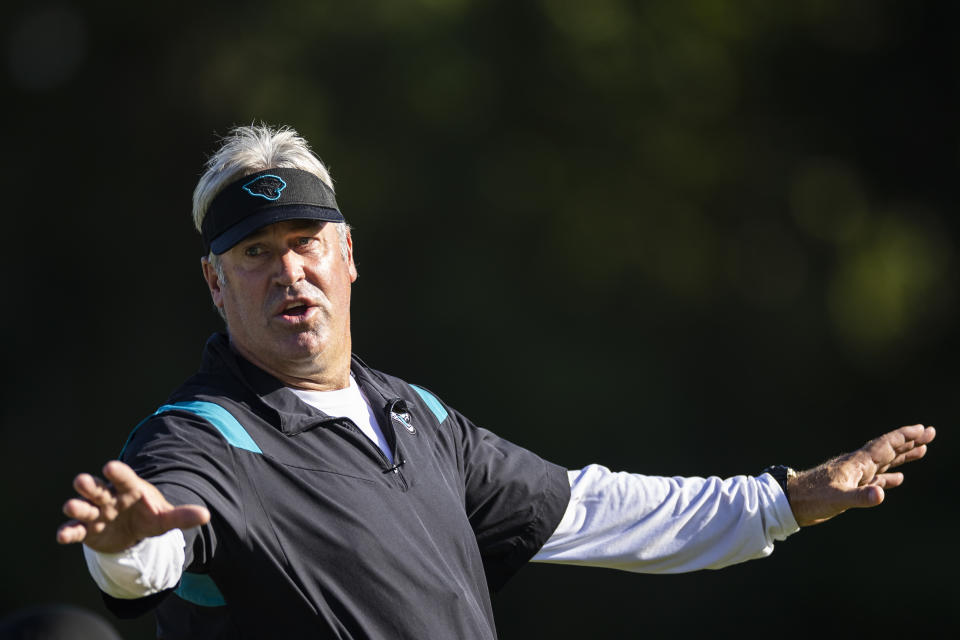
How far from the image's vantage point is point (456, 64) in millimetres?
5738

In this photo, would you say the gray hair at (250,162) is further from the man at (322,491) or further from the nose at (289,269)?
the nose at (289,269)

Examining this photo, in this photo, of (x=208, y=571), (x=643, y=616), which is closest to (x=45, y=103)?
(x=643, y=616)

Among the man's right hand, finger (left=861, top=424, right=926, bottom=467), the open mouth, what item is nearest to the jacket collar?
the open mouth

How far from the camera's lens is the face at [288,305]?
2160mm

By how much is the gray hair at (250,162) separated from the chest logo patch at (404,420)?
0.38 meters

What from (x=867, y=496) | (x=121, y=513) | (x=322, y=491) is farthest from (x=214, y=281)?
(x=867, y=496)

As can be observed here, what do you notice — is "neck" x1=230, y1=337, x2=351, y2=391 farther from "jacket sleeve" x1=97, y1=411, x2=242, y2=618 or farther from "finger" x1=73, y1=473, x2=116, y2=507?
"finger" x1=73, y1=473, x2=116, y2=507

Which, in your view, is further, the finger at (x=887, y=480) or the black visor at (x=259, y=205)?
the finger at (x=887, y=480)

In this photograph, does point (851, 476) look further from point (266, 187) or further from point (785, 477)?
point (266, 187)

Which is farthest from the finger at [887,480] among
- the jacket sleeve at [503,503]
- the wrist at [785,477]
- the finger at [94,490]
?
the finger at [94,490]

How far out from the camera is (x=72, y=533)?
1.39 metres

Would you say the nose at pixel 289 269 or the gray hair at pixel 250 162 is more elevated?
the gray hair at pixel 250 162

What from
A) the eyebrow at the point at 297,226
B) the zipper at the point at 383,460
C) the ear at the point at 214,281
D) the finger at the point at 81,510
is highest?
the eyebrow at the point at 297,226

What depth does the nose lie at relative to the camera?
219 cm
